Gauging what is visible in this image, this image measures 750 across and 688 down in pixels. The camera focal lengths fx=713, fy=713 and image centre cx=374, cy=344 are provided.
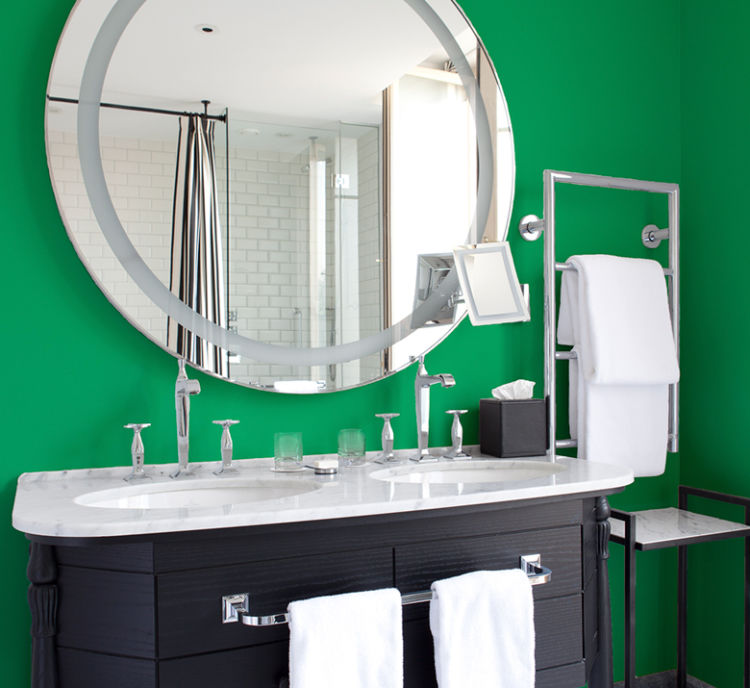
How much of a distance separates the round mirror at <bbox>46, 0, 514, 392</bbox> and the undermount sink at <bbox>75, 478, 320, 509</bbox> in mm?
247

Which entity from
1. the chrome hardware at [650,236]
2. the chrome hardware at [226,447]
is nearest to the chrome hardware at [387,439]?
the chrome hardware at [226,447]

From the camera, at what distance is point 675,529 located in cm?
178

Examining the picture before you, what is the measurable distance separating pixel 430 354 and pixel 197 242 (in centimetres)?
63

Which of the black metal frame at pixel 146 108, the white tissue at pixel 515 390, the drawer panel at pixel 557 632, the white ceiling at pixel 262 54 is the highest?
the white ceiling at pixel 262 54

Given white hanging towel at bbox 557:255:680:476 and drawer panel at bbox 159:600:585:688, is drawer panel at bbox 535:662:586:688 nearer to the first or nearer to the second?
drawer panel at bbox 159:600:585:688

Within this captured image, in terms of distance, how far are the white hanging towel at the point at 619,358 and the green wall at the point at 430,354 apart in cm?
13

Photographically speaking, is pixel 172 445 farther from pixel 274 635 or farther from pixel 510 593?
pixel 510 593

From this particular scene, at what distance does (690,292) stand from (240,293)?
4.36ft

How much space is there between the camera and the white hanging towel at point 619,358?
1796 mm

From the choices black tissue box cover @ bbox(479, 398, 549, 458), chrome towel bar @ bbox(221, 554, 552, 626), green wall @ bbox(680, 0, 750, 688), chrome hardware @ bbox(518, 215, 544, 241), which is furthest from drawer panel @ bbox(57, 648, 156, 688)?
green wall @ bbox(680, 0, 750, 688)

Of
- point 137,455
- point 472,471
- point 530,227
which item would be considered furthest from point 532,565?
point 530,227

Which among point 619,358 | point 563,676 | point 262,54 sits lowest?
point 563,676

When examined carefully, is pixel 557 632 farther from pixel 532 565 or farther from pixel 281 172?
pixel 281 172

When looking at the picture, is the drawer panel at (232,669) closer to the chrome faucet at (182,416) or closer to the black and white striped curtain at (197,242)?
the chrome faucet at (182,416)
